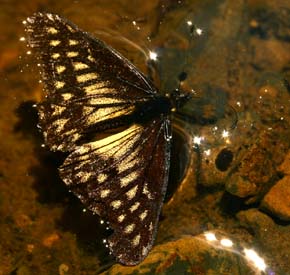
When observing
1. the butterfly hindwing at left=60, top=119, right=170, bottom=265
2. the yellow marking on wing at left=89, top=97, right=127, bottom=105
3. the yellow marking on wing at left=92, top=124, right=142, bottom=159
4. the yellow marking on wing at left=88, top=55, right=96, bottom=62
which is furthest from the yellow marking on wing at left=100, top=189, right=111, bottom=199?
the yellow marking on wing at left=88, top=55, right=96, bottom=62

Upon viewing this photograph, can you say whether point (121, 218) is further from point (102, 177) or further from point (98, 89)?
point (98, 89)

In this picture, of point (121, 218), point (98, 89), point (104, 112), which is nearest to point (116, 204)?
point (121, 218)

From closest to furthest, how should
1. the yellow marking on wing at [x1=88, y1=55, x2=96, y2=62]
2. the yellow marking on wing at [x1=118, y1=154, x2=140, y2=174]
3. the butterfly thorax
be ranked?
the yellow marking on wing at [x1=118, y1=154, x2=140, y2=174]
the yellow marking on wing at [x1=88, y1=55, x2=96, y2=62]
the butterfly thorax

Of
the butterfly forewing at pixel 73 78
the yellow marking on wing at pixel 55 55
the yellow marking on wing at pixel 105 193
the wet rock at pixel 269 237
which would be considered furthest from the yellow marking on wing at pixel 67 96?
the wet rock at pixel 269 237

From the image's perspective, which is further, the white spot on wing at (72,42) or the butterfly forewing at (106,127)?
the white spot on wing at (72,42)

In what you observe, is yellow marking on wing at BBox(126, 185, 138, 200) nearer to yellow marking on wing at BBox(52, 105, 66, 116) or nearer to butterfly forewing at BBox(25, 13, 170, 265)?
butterfly forewing at BBox(25, 13, 170, 265)

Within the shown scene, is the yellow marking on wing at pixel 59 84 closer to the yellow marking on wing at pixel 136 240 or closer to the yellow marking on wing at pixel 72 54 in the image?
the yellow marking on wing at pixel 72 54

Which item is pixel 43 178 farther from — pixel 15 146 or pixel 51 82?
pixel 51 82
